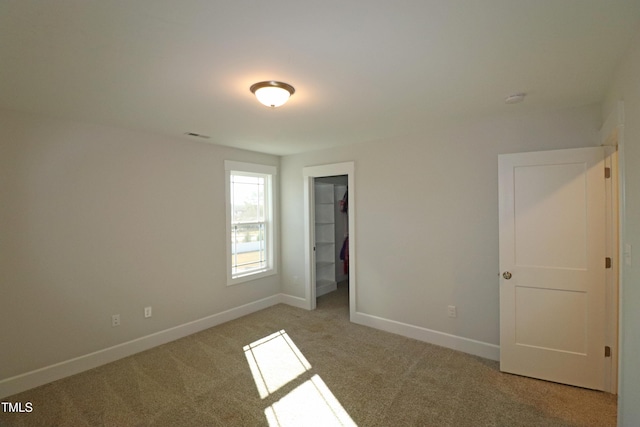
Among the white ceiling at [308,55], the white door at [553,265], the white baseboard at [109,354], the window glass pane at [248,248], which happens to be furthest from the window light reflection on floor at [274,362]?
the white ceiling at [308,55]

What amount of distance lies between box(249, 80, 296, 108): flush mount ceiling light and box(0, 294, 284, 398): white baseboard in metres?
3.00

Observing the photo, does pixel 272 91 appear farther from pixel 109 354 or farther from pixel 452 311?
pixel 109 354

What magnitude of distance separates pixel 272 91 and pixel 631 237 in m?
2.33

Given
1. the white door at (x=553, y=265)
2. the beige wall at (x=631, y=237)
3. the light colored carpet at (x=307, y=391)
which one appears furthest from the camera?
the white door at (x=553, y=265)

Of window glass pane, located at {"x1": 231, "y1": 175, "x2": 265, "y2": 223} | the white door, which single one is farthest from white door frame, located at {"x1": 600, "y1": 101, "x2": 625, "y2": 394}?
window glass pane, located at {"x1": 231, "y1": 175, "x2": 265, "y2": 223}

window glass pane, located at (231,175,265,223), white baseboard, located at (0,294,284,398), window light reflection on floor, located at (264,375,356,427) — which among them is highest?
window glass pane, located at (231,175,265,223)

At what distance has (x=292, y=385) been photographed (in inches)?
104

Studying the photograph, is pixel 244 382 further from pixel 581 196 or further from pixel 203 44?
pixel 581 196

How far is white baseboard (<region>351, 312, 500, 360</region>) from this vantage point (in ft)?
10.1

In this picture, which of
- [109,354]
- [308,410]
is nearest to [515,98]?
[308,410]

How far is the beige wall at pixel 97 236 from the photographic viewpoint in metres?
2.61

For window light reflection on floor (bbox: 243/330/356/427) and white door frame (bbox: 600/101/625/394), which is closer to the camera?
window light reflection on floor (bbox: 243/330/356/427)

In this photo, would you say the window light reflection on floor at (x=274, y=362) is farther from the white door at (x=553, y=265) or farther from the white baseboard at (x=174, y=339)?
the white door at (x=553, y=265)

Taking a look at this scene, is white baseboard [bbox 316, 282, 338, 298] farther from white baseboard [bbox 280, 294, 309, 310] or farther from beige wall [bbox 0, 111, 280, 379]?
beige wall [bbox 0, 111, 280, 379]
